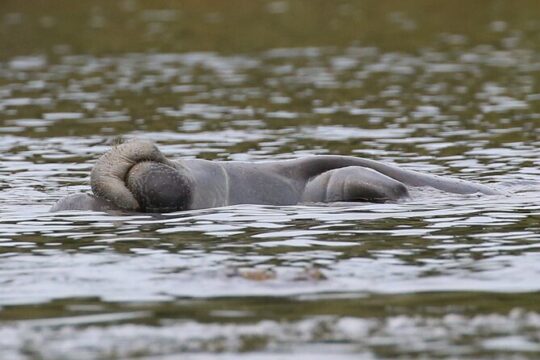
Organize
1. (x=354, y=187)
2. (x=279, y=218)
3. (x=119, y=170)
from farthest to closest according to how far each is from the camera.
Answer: (x=354, y=187)
(x=119, y=170)
(x=279, y=218)

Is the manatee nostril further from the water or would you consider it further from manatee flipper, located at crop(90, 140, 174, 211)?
the water

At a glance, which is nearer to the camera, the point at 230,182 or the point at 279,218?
the point at 279,218

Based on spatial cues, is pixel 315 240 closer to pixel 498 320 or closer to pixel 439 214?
pixel 439 214

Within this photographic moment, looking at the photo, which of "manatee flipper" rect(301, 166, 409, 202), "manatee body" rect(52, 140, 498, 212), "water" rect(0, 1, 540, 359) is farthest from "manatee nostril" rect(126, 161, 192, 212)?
"manatee flipper" rect(301, 166, 409, 202)

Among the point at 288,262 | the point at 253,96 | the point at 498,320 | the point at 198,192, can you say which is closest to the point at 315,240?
the point at 288,262

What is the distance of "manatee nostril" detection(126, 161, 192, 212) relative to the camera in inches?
600

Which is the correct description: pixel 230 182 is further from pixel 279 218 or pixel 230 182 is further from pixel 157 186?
pixel 279 218

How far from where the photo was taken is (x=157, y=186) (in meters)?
15.3

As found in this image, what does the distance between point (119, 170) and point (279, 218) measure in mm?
1761

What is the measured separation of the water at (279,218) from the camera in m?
10.0

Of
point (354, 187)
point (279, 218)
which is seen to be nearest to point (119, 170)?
point (279, 218)

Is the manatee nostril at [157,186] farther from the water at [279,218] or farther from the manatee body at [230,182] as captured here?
the water at [279,218]

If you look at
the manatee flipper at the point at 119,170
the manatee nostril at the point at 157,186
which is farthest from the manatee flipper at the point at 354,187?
the manatee flipper at the point at 119,170

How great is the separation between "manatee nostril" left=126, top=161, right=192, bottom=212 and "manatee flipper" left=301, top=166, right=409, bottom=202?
4.79ft
